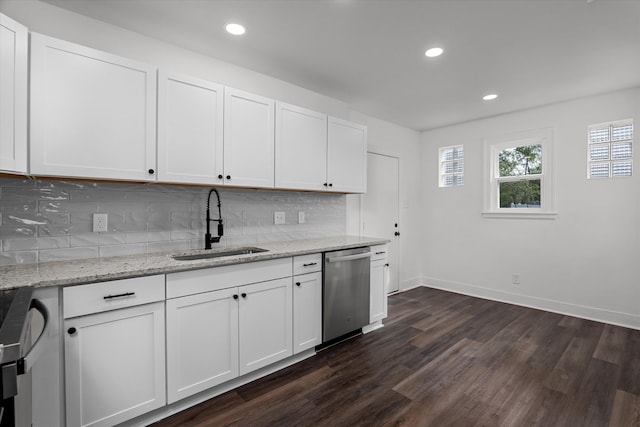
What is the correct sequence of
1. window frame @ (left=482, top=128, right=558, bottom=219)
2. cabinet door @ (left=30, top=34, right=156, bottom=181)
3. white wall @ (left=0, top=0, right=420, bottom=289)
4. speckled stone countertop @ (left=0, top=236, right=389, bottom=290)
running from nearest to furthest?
speckled stone countertop @ (left=0, top=236, right=389, bottom=290), cabinet door @ (left=30, top=34, right=156, bottom=181), white wall @ (left=0, top=0, right=420, bottom=289), window frame @ (left=482, top=128, right=558, bottom=219)

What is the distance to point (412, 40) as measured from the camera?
7.77 ft

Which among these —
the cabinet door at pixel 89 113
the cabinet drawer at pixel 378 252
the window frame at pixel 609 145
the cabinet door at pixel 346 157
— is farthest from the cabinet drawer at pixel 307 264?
the window frame at pixel 609 145

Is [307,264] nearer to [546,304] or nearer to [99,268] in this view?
[99,268]

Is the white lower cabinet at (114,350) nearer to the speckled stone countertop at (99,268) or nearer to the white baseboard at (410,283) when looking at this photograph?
the speckled stone countertop at (99,268)

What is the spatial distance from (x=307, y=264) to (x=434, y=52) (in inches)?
82.6

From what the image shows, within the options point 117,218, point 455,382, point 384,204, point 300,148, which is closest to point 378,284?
Result: point 455,382

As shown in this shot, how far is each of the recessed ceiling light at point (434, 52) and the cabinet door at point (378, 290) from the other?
2.01 meters

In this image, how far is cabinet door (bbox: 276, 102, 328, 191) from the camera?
2764 millimetres

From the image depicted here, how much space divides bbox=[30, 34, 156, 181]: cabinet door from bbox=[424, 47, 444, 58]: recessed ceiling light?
2.16m

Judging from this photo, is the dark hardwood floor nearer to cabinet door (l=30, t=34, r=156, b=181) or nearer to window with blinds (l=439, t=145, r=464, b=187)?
cabinet door (l=30, t=34, r=156, b=181)

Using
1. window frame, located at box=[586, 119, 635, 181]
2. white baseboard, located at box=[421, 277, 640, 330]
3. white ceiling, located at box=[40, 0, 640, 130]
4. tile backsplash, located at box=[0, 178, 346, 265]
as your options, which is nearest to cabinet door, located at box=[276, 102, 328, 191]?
tile backsplash, located at box=[0, 178, 346, 265]

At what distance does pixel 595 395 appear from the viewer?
213 cm

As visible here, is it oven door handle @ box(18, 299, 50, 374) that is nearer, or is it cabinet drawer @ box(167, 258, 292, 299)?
oven door handle @ box(18, 299, 50, 374)

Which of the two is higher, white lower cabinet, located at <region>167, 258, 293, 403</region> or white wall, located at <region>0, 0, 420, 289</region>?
white wall, located at <region>0, 0, 420, 289</region>
